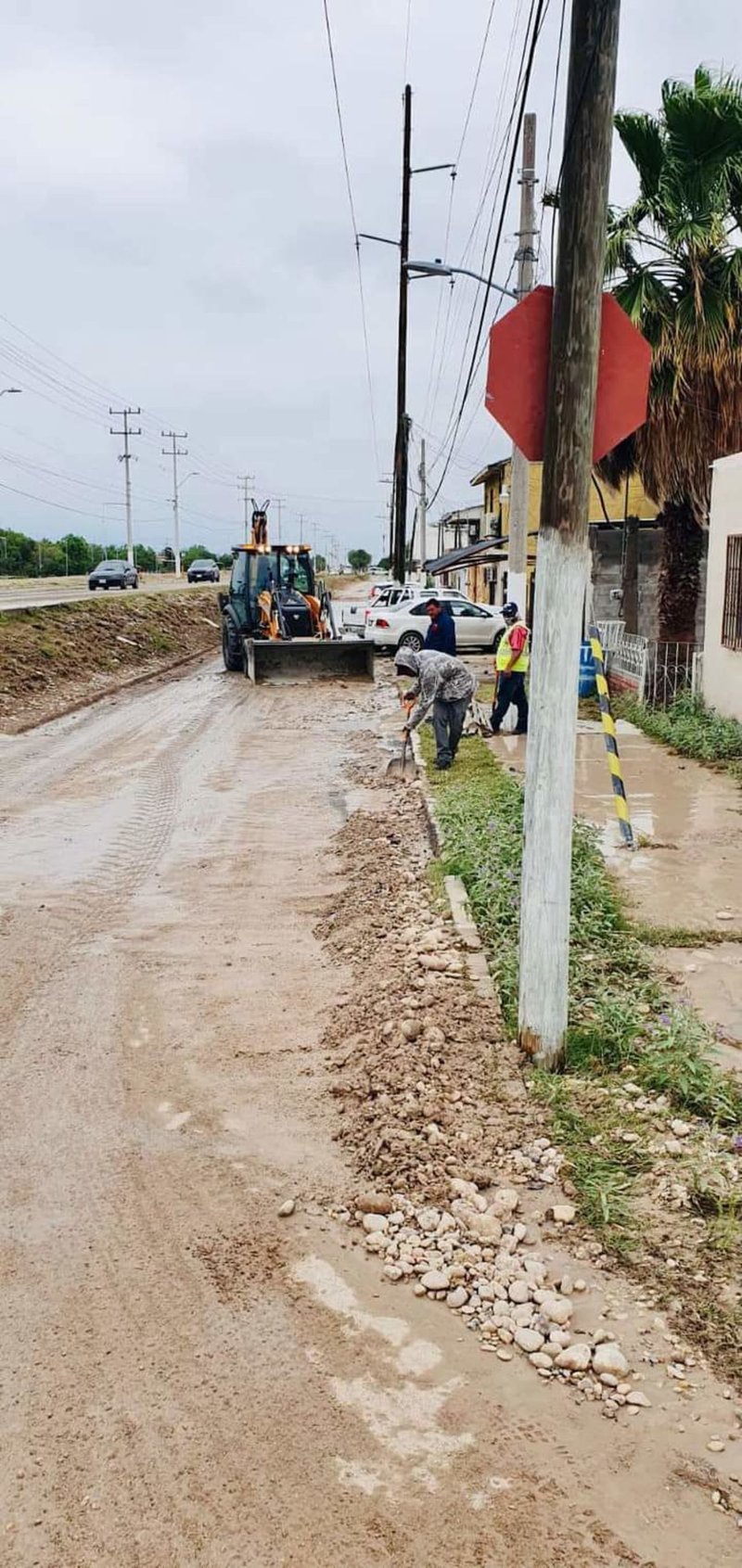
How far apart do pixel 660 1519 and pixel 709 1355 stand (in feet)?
1.99

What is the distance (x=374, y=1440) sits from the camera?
309cm

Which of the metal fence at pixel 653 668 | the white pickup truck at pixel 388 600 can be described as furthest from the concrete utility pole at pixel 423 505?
the metal fence at pixel 653 668

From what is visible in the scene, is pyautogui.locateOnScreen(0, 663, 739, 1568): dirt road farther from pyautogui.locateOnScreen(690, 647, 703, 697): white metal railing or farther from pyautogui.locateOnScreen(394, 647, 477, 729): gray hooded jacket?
pyautogui.locateOnScreen(690, 647, 703, 697): white metal railing

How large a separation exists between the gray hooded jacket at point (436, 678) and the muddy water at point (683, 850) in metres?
1.16

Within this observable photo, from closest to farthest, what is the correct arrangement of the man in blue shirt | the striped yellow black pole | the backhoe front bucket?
the striped yellow black pole → the man in blue shirt → the backhoe front bucket

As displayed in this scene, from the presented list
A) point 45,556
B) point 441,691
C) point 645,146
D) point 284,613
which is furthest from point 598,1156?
point 45,556

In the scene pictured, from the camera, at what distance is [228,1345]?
348 cm

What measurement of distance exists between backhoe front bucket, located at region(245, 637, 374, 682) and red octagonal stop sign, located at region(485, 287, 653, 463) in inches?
710

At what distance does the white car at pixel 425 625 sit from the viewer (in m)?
27.7

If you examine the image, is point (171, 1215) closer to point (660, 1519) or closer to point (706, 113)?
point (660, 1519)

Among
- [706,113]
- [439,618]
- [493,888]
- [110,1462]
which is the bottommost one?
[110,1462]

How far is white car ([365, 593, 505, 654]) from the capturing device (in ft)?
90.9

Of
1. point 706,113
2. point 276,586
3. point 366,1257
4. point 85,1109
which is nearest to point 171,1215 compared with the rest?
point 366,1257

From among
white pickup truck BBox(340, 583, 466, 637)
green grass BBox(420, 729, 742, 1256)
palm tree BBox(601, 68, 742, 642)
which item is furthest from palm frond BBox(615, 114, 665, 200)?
white pickup truck BBox(340, 583, 466, 637)
